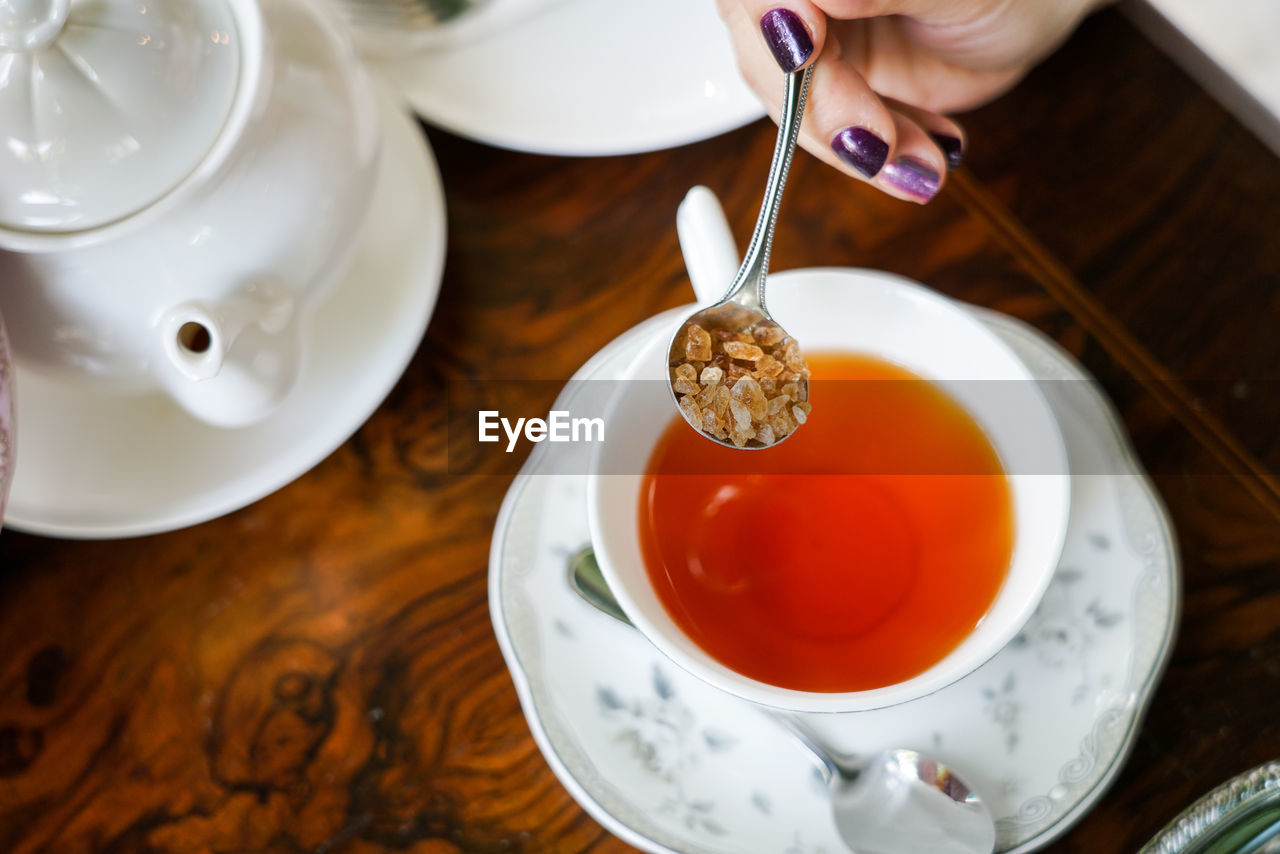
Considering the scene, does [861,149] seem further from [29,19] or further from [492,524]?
[29,19]

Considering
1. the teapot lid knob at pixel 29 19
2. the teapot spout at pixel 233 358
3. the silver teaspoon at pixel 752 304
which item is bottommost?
the teapot spout at pixel 233 358

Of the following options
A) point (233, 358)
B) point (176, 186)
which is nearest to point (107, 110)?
point (176, 186)

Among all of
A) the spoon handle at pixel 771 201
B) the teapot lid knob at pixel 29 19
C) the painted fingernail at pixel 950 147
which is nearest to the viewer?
the teapot lid knob at pixel 29 19

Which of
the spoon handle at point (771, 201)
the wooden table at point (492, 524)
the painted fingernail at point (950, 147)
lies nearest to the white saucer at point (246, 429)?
the wooden table at point (492, 524)

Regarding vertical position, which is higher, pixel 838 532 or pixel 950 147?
pixel 950 147

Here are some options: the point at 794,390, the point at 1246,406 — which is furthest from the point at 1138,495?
the point at 794,390

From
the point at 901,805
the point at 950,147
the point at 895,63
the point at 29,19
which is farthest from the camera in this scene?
the point at 895,63

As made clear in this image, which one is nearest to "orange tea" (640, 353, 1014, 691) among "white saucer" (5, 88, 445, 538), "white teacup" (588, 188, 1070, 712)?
"white teacup" (588, 188, 1070, 712)

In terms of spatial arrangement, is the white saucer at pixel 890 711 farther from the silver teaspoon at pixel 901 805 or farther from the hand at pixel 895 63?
the hand at pixel 895 63
